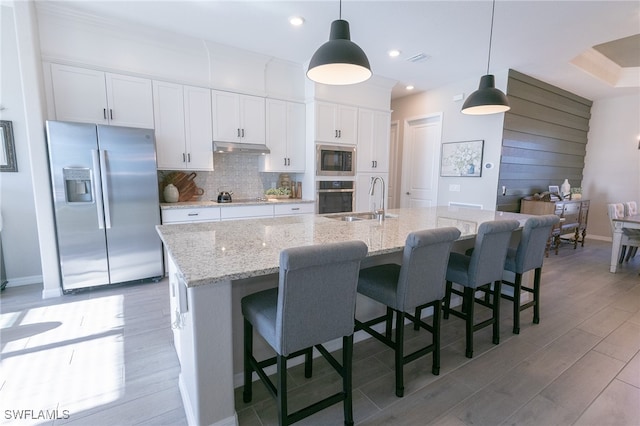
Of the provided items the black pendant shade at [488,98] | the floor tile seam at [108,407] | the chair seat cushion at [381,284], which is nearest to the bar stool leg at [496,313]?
the chair seat cushion at [381,284]

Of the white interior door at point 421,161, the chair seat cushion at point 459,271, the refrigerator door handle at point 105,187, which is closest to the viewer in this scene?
the chair seat cushion at point 459,271

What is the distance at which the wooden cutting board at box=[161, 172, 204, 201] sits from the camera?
393cm

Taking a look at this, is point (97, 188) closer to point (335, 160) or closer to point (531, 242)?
point (335, 160)

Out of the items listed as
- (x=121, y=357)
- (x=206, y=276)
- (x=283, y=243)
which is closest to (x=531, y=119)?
(x=283, y=243)

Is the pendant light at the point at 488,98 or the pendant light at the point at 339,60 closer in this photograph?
the pendant light at the point at 339,60

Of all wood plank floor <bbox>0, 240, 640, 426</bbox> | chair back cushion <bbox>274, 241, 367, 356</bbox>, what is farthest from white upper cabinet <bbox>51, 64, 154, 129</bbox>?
chair back cushion <bbox>274, 241, 367, 356</bbox>

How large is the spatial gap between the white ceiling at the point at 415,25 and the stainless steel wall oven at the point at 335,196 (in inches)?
70.1

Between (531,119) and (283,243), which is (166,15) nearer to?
(283,243)

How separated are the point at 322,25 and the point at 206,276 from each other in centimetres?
307

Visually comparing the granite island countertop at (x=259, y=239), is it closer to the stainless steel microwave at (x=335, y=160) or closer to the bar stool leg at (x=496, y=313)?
the bar stool leg at (x=496, y=313)

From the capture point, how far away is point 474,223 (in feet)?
8.38

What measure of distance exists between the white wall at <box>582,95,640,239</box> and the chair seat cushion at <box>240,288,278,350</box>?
24.7 ft

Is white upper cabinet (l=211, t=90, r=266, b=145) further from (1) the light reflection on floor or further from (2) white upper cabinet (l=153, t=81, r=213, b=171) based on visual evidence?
(1) the light reflection on floor

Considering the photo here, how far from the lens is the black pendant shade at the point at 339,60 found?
6.08 ft
